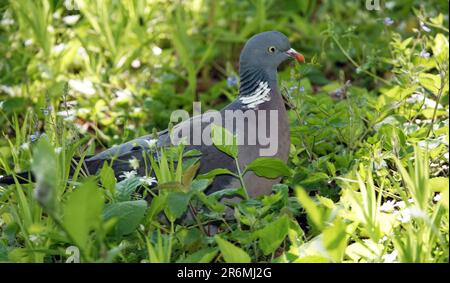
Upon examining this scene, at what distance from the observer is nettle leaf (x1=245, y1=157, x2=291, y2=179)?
2.79m

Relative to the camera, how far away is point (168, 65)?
5.00 metres

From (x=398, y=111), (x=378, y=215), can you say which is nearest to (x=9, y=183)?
(x=378, y=215)

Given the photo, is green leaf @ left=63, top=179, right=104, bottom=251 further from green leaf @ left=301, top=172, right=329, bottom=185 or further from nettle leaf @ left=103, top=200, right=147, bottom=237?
green leaf @ left=301, top=172, right=329, bottom=185

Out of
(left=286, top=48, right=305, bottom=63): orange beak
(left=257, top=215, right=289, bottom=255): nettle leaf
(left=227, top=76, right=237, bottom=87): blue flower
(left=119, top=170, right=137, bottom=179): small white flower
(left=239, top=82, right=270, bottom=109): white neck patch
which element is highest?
(left=286, top=48, right=305, bottom=63): orange beak

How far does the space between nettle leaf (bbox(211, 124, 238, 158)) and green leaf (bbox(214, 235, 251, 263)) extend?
0.44 metres

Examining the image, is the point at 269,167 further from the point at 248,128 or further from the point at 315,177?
the point at 248,128

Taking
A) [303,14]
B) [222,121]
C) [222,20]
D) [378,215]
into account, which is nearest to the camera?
[378,215]

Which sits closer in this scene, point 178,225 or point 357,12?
point 178,225

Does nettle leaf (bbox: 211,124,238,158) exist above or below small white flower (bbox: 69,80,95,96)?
above

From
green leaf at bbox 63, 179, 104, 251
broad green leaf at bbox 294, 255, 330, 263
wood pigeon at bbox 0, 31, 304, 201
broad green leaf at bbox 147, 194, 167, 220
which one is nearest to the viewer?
green leaf at bbox 63, 179, 104, 251

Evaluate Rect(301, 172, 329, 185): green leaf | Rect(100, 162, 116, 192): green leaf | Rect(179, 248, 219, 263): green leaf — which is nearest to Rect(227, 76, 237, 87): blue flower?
Rect(301, 172, 329, 185): green leaf

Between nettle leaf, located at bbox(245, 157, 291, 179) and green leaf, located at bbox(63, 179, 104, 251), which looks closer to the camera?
green leaf, located at bbox(63, 179, 104, 251)

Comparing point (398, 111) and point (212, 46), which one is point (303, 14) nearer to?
point (212, 46)
